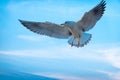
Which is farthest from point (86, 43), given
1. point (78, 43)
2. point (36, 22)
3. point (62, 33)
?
point (36, 22)

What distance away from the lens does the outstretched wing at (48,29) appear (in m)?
6.91

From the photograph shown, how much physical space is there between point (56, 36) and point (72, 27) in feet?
1.49

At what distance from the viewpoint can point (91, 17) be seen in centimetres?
746

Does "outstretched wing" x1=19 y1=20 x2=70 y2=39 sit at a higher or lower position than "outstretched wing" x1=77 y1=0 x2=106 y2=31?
lower

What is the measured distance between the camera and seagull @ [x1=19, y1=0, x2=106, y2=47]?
6977 millimetres

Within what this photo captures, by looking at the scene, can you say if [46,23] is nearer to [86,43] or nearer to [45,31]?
[45,31]

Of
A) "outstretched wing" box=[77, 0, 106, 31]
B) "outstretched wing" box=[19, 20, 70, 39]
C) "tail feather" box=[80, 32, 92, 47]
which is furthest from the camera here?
"outstretched wing" box=[77, 0, 106, 31]

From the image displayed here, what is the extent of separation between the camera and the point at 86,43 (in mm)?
7078

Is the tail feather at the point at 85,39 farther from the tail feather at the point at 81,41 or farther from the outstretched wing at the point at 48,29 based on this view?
the outstretched wing at the point at 48,29

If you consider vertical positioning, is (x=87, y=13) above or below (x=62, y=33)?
above

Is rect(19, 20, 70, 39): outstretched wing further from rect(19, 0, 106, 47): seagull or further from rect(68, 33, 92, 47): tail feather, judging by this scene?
rect(68, 33, 92, 47): tail feather

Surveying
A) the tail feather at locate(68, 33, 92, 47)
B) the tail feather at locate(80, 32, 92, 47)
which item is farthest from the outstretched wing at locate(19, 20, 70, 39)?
the tail feather at locate(80, 32, 92, 47)

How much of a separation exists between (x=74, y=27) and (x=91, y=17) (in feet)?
1.92

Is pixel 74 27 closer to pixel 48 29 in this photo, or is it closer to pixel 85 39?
pixel 85 39
